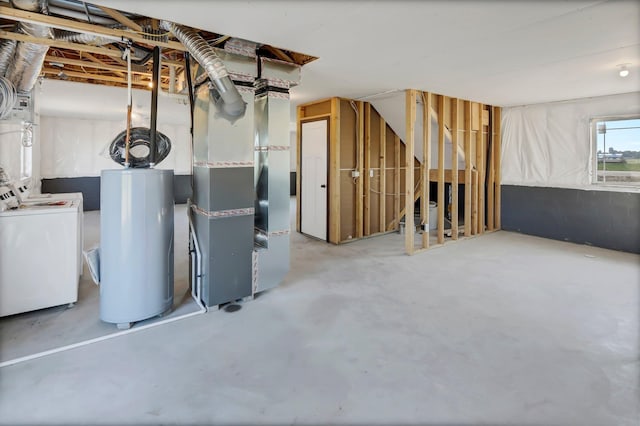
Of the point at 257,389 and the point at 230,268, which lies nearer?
the point at 257,389

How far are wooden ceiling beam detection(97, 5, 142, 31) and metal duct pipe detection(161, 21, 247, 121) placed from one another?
20cm

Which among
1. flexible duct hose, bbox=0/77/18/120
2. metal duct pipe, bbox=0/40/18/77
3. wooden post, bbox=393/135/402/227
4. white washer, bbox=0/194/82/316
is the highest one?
metal duct pipe, bbox=0/40/18/77

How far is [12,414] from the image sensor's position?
178cm

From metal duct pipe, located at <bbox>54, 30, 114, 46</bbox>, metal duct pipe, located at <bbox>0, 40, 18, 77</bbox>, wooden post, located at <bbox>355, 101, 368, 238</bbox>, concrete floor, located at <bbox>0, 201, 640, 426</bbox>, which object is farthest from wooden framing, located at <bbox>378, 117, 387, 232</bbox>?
metal duct pipe, located at <bbox>0, 40, 18, 77</bbox>

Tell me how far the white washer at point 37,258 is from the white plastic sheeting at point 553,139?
6.57 metres

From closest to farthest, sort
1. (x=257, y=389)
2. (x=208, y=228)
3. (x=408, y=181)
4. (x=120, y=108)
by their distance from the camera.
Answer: (x=257, y=389)
(x=208, y=228)
(x=408, y=181)
(x=120, y=108)

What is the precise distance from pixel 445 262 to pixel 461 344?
2167 millimetres

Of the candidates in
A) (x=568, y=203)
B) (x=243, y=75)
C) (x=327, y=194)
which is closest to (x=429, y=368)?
(x=243, y=75)

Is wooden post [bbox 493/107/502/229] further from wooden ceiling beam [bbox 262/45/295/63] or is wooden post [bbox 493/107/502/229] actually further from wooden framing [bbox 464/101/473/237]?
wooden ceiling beam [bbox 262/45/295/63]

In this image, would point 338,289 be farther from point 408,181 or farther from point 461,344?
point 408,181

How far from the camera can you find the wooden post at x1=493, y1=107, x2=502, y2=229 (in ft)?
20.9

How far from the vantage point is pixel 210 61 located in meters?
2.60

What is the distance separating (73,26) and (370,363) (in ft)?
10.2

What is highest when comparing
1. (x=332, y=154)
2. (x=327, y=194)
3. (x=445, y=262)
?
(x=332, y=154)
